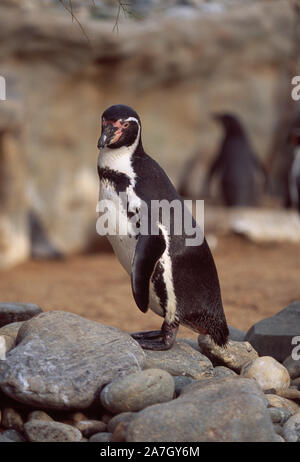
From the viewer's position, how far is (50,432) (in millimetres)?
2943

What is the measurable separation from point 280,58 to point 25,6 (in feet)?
15.5

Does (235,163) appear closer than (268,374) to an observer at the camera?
No

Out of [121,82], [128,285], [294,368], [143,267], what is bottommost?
[128,285]

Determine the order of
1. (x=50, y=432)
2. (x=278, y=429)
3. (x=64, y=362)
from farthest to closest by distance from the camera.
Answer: (x=64, y=362) → (x=278, y=429) → (x=50, y=432)

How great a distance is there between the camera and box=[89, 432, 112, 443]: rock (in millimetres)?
2932

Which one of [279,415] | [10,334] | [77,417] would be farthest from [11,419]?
[279,415]

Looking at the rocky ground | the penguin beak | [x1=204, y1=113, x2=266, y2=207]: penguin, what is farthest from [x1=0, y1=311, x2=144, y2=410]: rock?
[x1=204, y1=113, x2=266, y2=207]: penguin

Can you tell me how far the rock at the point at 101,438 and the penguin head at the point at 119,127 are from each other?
1.44 m

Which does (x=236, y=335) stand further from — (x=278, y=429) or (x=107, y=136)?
(x=107, y=136)

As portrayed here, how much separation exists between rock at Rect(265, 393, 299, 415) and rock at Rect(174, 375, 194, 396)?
1.26 feet

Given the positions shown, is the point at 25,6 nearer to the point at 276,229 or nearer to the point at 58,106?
the point at 58,106

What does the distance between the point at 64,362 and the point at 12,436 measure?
15.3 inches

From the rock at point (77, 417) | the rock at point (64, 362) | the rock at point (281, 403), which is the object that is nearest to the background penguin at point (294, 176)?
the rock at point (281, 403)

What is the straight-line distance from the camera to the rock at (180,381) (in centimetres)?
333
